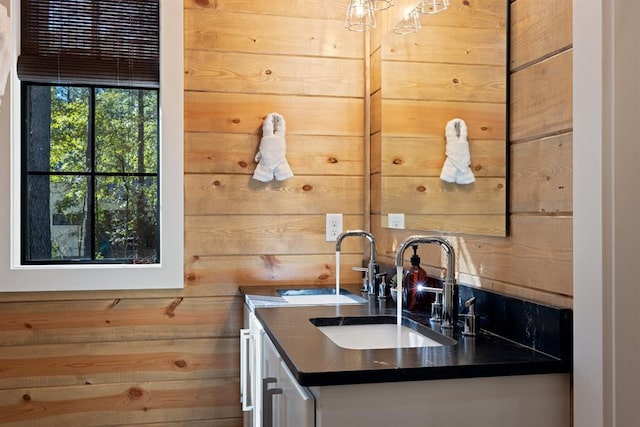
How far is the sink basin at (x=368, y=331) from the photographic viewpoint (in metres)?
1.74

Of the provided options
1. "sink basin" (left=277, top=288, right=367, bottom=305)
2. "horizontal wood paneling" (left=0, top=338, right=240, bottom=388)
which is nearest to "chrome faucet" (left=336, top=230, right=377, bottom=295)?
"sink basin" (left=277, top=288, right=367, bottom=305)

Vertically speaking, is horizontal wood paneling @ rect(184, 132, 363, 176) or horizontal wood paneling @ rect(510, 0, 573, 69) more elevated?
horizontal wood paneling @ rect(510, 0, 573, 69)

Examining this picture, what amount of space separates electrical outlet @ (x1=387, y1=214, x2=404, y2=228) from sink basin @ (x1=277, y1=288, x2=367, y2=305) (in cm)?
30

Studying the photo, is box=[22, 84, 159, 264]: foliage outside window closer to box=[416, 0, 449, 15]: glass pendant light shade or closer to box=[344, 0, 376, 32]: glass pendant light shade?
box=[344, 0, 376, 32]: glass pendant light shade

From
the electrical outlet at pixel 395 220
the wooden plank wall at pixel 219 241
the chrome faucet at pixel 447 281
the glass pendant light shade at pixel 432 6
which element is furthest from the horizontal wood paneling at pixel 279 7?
the chrome faucet at pixel 447 281

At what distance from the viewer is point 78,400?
7.83ft

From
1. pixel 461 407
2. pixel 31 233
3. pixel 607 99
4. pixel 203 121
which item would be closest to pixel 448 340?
pixel 461 407

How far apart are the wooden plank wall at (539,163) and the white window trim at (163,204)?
4.11ft

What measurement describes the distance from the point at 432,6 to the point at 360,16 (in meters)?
0.53

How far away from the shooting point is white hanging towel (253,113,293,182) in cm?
246

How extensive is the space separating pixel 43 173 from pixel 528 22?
186cm

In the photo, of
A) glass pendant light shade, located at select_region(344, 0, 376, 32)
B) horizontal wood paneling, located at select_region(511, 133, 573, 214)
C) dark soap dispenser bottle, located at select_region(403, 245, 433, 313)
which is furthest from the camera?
glass pendant light shade, located at select_region(344, 0, 376, 32)

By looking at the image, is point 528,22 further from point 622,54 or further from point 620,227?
point 620,227

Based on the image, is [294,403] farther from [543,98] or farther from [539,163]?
[543,98]
